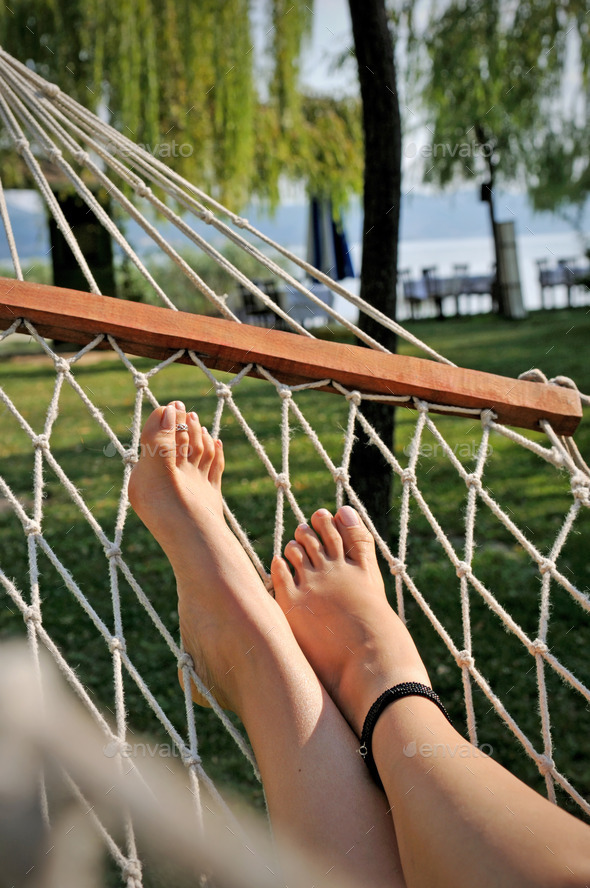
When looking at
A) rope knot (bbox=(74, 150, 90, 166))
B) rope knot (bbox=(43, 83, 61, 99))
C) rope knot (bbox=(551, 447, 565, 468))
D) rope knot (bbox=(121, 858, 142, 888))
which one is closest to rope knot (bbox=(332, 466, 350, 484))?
rope knot (bbox=(551, 447, 565, 468))

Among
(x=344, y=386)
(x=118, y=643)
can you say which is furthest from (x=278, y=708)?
(x=344, y=386)

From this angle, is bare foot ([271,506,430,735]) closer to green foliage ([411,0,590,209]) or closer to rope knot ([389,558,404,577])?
rope knot ([389,558,404,577])

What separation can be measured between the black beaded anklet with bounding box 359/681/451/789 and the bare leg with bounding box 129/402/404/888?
0.04 ft

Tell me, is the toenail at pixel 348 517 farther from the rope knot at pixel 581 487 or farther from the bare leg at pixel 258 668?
the rope knot at pixel 581 487

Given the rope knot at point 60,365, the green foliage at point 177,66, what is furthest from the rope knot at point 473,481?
the green foliage at point 177,66

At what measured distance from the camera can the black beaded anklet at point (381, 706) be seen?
33.8 inches

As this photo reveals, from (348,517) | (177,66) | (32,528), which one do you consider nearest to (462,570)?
(348,517)

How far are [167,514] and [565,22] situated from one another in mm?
4504

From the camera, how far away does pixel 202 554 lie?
Answer: 1111 mm

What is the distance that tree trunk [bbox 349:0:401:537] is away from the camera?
5.99 feet

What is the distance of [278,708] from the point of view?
90 centimetres

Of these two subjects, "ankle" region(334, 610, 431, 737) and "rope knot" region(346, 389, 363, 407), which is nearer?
"ankle" region(334, 610, 431, 737)

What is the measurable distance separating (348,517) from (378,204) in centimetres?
96

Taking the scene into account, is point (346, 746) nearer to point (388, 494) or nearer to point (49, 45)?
point (388, 494)
